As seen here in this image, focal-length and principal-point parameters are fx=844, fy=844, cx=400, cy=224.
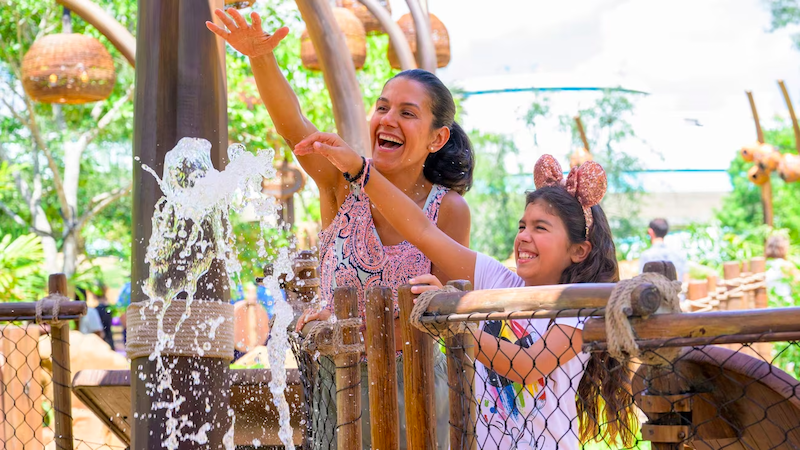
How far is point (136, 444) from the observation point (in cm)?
234

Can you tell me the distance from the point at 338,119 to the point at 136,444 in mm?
2227

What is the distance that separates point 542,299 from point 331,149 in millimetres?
717

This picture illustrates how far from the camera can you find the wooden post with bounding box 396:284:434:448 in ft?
6.64

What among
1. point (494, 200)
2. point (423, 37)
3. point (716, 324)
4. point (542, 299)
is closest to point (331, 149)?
point (542, 299)

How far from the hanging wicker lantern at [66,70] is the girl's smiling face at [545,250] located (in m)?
4.34

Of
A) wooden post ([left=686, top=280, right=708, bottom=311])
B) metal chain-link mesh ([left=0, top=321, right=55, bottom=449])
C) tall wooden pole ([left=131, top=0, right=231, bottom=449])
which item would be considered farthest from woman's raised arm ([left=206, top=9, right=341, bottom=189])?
wooden post ([left=686, top=280, right=708, bottom=311])

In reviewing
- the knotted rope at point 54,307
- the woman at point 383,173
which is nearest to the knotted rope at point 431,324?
the woman at point 383,173

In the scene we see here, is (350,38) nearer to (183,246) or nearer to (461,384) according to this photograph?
(183,246)

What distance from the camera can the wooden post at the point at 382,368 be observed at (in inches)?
81.7

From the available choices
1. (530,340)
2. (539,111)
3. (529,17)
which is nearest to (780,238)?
(539,111)

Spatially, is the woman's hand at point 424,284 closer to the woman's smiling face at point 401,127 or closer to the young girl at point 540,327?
the young girl at point 540,327

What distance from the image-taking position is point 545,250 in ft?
8.11

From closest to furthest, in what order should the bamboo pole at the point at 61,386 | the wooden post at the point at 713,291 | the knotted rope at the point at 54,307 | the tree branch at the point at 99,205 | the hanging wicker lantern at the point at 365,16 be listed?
1. the knotted rope at the point at 54,307
2. the bamboo pole at the point at 61,386
3. the hanging wicker lantern at the point at 365,16
4. the wooden post at the point at 713,291
5. the tree branch at the point at 99,205

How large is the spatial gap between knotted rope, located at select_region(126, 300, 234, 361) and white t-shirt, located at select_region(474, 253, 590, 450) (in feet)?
2.39
